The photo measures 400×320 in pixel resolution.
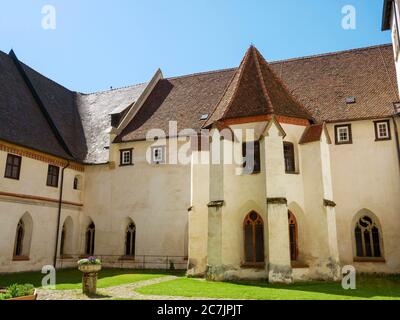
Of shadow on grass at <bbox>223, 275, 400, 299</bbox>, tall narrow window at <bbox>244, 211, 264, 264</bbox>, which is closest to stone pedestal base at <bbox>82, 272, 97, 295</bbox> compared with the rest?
shadow on grass at <bbox>223, 275, 400, 299</bbox>

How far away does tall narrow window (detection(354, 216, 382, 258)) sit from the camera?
62.2ft

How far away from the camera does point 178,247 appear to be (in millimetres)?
22359

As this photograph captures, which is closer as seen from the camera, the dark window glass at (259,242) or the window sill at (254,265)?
Result: the window sill at (254,265)

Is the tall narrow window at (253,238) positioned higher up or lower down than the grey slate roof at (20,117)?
lower down

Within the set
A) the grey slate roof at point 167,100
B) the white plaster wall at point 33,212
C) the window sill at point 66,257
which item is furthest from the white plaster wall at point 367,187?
the white plaster wall at point 33,212

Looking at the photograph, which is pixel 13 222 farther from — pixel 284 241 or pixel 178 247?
pixel 284 241

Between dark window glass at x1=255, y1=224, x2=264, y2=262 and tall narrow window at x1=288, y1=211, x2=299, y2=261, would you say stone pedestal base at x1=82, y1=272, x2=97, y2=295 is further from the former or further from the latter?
tall narrow window at x1=288, y1=211, x2=299, y2=261

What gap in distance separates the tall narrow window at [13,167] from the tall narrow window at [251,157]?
489 inches

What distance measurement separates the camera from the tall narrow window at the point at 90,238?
24812 millimetres

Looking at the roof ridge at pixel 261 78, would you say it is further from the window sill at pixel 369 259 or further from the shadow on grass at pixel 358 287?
the window sill at pixel 369 259

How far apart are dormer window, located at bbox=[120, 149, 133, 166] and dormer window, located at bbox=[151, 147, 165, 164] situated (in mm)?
1614
